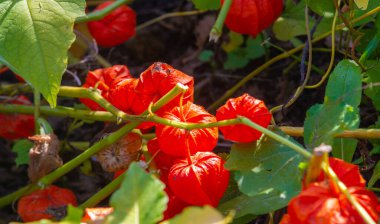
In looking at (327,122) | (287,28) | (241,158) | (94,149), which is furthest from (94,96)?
(287,28)

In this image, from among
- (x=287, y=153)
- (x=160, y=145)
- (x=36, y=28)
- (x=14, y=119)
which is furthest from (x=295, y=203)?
(x=14, y=119)

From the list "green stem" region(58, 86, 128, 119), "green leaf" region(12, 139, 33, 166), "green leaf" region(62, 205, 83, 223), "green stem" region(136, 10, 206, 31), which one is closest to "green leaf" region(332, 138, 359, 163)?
"green stem" region(58, 86, 128, 119)

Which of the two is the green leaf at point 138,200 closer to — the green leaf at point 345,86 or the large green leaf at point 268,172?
the large green leaf at point 268,172

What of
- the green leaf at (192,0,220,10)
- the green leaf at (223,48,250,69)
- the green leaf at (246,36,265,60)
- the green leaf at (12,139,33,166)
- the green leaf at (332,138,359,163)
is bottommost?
the green leaf at (12,139,33,166)

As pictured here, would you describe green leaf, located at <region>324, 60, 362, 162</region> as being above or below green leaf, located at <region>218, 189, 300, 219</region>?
above

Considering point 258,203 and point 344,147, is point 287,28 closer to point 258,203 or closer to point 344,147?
point 344,147

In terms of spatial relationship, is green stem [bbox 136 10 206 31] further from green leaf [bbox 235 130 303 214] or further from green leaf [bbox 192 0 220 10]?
green leaf [bbox 235 130 303 214]
